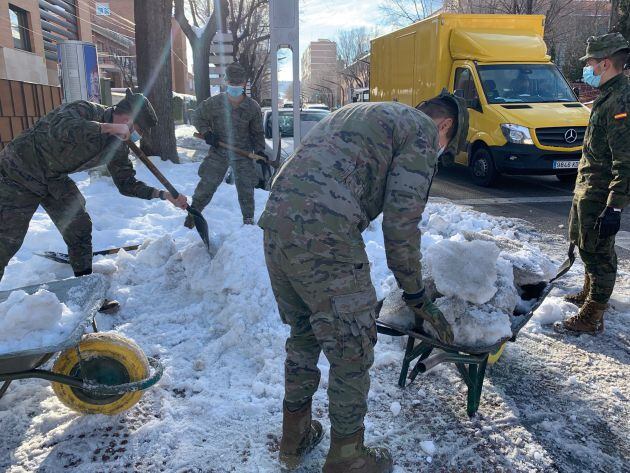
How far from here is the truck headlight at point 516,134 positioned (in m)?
8.70

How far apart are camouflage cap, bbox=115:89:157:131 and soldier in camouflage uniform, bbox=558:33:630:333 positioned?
3.10 m

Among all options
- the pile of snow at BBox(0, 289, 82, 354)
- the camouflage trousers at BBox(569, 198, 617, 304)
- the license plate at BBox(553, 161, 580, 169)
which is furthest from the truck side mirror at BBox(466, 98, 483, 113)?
the pile of snow at BBox(0, 289, 82, 354)

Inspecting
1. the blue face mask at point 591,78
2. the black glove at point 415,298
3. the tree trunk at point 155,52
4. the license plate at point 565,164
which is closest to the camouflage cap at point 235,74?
the blue face mask at point 591,78

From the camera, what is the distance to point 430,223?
245 inches

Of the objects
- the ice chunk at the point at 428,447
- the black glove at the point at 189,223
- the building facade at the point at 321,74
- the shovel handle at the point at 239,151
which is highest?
the building facade at the point at 321,74

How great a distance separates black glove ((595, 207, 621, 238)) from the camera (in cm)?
325

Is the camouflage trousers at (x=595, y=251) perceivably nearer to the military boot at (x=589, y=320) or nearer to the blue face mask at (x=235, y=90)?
the military boot at (x=589, y=320)

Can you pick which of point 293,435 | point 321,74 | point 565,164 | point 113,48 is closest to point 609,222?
point 293,435

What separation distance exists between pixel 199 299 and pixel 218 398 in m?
1.44

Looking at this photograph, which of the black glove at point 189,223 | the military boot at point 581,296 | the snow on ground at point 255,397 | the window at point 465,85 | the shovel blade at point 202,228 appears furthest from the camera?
the window at point 465,85

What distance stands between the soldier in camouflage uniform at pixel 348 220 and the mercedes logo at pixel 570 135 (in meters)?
7.86

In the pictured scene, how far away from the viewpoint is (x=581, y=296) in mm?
4090

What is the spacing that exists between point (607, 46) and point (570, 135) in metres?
6.00

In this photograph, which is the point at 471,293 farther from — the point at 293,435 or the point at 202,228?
the point at 202,228
